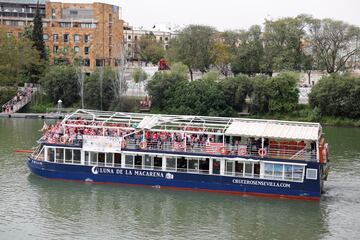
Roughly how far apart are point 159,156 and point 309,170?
27.0 ft

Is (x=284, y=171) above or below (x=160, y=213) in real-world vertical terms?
above

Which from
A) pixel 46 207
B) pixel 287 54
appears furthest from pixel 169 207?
pixel 287 54

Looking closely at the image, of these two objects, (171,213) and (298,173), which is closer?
(171,213)

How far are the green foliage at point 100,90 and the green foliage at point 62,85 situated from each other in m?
1.76

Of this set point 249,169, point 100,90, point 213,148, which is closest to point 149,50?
point 100,90

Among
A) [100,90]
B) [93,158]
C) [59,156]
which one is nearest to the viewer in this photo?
[93,158]

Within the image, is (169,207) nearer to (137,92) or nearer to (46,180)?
(46,180)

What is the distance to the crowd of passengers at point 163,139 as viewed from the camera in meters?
38.1

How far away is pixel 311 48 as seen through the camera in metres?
90.7

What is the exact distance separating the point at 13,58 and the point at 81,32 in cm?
1366

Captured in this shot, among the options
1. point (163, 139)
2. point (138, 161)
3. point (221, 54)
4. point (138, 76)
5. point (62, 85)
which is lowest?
point (138, 161)

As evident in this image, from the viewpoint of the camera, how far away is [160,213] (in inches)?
1355

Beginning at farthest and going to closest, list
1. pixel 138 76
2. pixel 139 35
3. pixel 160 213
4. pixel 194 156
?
pixel 139 35
pixel 138 76
pixel 194 156
pixel 160 213

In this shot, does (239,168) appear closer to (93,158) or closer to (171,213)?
(171,213)
